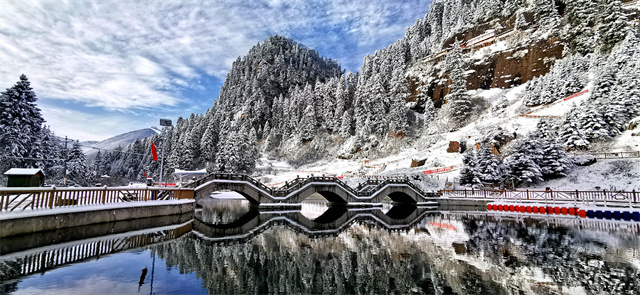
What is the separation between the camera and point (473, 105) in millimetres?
73250

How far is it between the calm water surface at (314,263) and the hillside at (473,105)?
31.2 m

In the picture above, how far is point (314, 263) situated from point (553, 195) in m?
33.8

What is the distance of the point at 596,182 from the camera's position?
37.1 metres

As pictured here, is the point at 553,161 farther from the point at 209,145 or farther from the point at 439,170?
the point at 209,145

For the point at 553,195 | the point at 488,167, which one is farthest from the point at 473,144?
the point at 553,195

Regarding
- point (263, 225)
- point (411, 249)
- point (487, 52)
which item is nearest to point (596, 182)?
point (411, 249)

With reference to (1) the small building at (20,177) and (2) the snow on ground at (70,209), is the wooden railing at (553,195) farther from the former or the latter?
(1) the small building at (20,177)

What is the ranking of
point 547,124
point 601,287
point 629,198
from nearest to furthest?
point 601,287
point 629,198
point 547,124

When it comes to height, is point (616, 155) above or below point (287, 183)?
above

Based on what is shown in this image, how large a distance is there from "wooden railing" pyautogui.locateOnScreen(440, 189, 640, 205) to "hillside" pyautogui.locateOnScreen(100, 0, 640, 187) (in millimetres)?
3382

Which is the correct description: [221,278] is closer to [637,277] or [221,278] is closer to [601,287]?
[601,287]

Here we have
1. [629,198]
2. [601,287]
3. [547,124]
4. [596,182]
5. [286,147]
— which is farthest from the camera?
[286,147]

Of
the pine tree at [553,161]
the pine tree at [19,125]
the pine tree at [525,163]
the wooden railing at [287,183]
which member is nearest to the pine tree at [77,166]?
the pine tree at [19,125]

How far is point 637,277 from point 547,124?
145 ft
